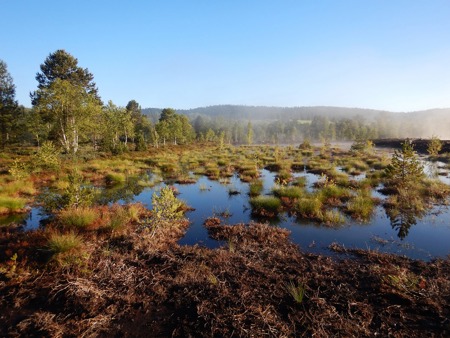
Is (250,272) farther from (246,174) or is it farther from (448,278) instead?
(246,174)

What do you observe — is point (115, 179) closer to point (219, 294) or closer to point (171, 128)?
point (219, 294)

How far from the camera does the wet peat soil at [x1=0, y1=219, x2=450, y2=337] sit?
4.68 m

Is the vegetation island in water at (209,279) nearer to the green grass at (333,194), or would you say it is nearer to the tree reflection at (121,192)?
the green grass at (333,194)

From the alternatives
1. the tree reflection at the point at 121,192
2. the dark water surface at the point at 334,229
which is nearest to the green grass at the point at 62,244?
the dark water surface at the point at 334,229

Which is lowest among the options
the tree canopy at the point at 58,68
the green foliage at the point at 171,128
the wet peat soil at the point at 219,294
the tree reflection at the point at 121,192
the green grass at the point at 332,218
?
the tree reflection at the point at 121,192

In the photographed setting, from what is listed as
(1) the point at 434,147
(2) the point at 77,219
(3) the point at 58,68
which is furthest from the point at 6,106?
(1) the point at 434,147

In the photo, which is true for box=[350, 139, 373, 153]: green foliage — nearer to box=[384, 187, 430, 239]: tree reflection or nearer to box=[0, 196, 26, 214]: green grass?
box=[384, 187, 430, 239]: tree reflection

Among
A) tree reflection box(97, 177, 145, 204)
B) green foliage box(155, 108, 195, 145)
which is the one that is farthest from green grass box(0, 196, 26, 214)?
green foliage box(155, 108, 195, 145)

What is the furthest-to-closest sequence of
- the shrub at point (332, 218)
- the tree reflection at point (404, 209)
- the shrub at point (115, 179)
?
the shrub at point (115, 179)
the shrub at point (332, 218)
the tree reflection at point (404, 209)

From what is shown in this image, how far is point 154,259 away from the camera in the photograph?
741 centimetres

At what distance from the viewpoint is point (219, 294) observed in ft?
18.2

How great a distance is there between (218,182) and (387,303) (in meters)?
16.2

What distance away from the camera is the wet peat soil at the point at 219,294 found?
468cm

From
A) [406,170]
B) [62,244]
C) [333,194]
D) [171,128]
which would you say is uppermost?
[171,128]
